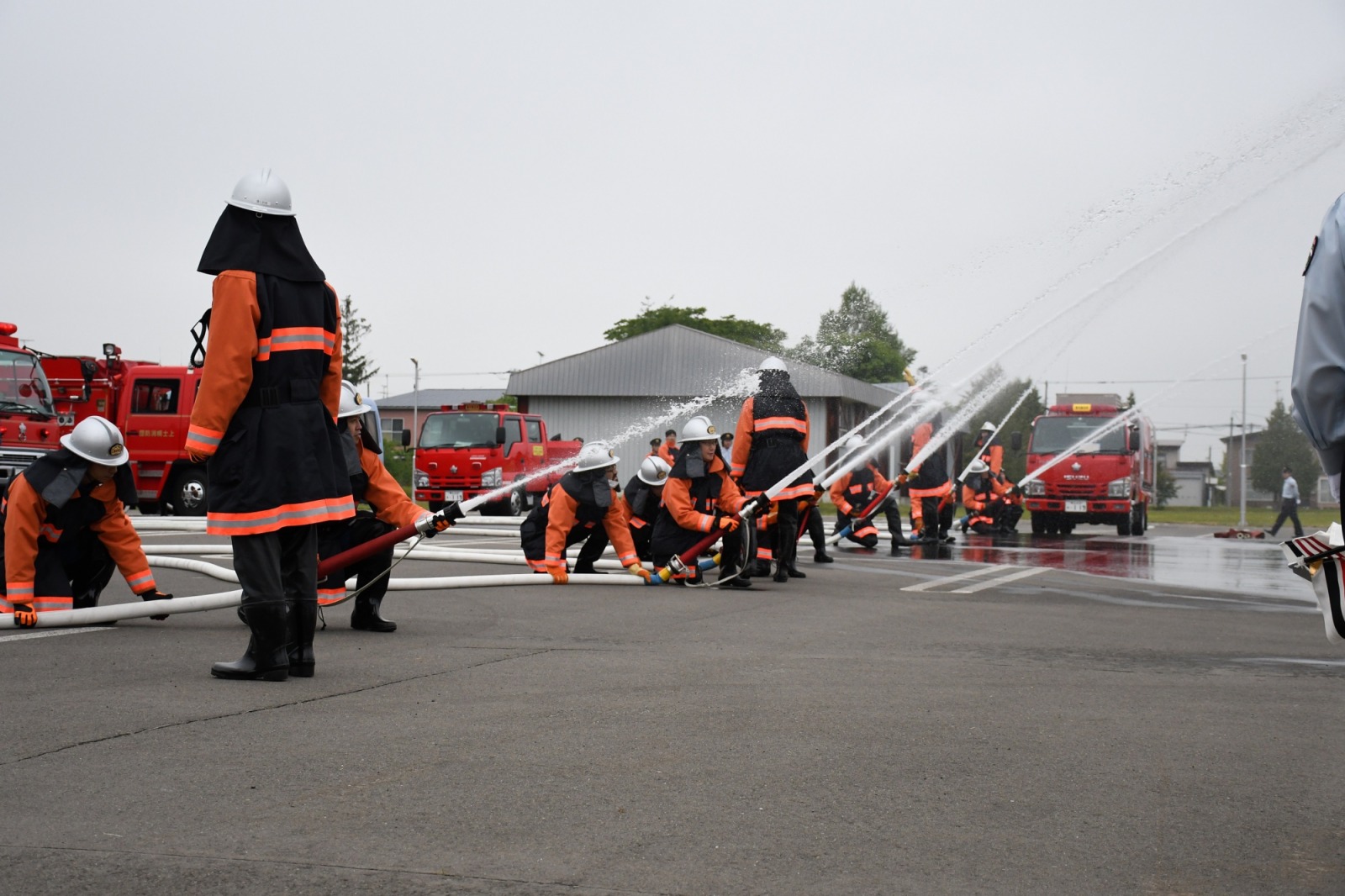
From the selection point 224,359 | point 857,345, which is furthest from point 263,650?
point 857,345

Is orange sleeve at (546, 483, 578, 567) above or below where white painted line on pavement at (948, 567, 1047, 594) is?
above

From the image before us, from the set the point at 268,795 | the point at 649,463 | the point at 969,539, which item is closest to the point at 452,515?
the point at 268,795

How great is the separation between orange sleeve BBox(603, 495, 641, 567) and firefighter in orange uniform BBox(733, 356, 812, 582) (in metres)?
1.37

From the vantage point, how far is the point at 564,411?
49750 millimetres

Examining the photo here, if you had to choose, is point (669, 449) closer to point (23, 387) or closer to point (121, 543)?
point (23, 387)

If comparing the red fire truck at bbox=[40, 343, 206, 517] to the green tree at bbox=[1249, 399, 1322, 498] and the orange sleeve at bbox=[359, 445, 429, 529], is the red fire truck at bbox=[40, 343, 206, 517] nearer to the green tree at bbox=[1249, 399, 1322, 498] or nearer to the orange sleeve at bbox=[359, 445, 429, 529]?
the orange sleeve at bbox=[359, 445, 429, 529]

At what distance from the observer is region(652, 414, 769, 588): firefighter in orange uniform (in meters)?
11.0

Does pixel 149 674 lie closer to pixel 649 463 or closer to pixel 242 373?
pixel 242 373

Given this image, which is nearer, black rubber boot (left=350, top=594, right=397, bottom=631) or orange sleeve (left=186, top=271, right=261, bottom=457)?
orange sleeve (left=186, top=271, right=261, bottom=457)

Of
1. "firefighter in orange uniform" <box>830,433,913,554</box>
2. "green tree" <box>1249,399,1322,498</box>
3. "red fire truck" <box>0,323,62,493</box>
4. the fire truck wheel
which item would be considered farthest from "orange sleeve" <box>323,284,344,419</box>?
"green tree" <box>1249,399,1322,498</box>

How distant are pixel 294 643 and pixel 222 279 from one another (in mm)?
1626

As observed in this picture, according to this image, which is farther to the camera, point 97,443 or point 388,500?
point 388,500

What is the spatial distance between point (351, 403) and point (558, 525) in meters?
3.13

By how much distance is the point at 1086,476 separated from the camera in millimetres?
26094
